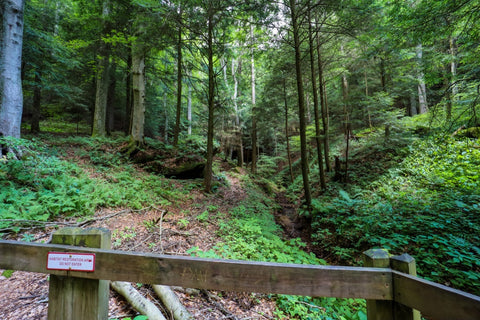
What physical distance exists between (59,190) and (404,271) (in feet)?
20.8

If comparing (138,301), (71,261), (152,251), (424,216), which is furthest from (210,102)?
(424,216)

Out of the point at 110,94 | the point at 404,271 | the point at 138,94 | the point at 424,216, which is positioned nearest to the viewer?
the point at 404,271

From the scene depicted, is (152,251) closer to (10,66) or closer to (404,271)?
(404,271)

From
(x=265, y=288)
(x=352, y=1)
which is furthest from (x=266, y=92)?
(x=265, y=288)

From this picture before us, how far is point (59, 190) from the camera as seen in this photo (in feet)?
15.3

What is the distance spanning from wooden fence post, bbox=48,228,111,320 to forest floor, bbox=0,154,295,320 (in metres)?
0.87

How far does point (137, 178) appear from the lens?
7.00m

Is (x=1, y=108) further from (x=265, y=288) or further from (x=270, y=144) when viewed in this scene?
(x=270, y=144)

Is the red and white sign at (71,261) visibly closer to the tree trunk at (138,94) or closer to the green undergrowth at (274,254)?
the green undergrowth at (274,254)

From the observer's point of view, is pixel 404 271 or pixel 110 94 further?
pixel 110 94

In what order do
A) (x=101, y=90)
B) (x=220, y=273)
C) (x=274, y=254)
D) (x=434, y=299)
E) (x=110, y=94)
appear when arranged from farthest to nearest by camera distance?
1. (x=110, y=94)
2. (x=101, y=90)
3. (x=274, y=254)
4. (x=220, y=273)
5. (x=434, y=299)

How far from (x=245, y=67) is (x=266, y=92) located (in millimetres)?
8969

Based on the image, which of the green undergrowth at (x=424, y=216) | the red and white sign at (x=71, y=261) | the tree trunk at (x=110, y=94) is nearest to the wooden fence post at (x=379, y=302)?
the red and white sign at (x=71, y=261)

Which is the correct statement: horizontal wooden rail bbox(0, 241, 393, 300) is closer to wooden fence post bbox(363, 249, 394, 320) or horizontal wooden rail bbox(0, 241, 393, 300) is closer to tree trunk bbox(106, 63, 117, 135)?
wooden fence post bbox(363, 249, 394, 320)
